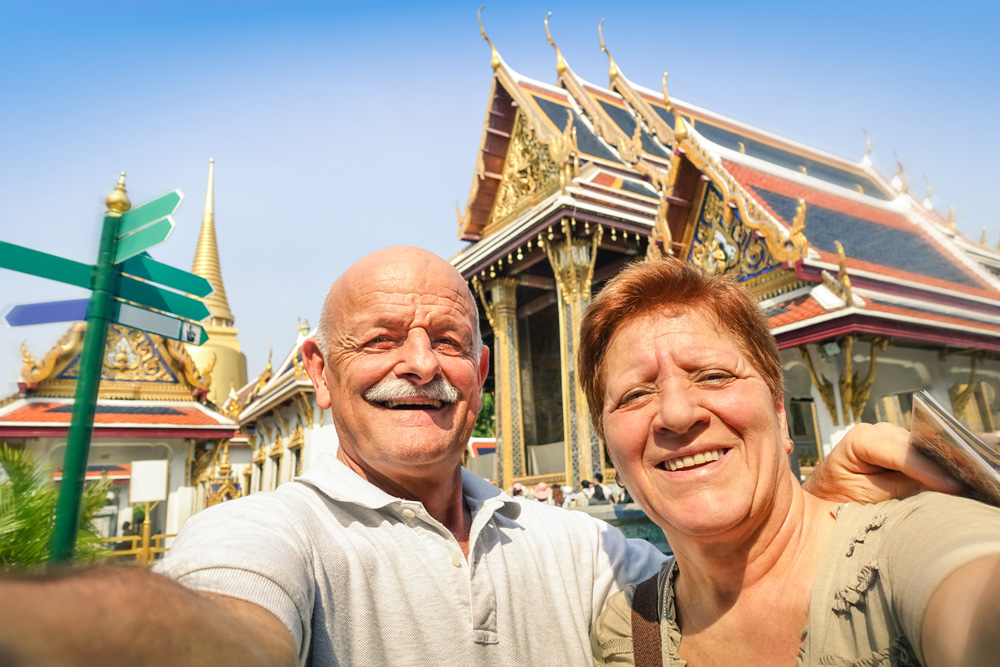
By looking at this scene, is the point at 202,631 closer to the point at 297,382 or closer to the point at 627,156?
the point at 627,156

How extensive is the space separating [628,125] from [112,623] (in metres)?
14.1

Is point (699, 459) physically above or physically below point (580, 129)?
below

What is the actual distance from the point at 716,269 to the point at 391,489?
21.1 ft

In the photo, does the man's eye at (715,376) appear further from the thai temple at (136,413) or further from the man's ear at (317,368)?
the thai temple at (136,413)

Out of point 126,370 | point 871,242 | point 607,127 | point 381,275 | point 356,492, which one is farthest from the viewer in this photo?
point 607,127

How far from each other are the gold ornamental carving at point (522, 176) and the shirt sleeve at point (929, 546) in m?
11.0

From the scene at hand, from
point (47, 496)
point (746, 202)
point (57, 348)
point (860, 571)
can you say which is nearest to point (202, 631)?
point (860, 571)

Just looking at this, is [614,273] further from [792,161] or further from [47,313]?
[47,313]

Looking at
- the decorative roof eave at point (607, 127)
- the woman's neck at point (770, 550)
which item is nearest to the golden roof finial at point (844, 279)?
the decorative roof eave at point (607, 127)

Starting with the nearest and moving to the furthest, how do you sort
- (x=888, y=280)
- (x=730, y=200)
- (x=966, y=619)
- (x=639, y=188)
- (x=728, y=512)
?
(x=966, y=619) → (x=728, y=512) → (x=888, y=280) → (x=730, y=200) → (x=639, y=188)

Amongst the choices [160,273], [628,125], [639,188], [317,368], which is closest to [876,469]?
[317,368]

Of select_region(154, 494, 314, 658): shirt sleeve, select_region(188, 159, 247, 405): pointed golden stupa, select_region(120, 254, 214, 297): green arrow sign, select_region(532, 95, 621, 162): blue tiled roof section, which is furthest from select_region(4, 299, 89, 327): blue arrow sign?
select_region(188, 159, 247, 405): pointed golden stupa

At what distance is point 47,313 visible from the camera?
13.0 feet

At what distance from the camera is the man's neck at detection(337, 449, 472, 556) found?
182 centimetres
